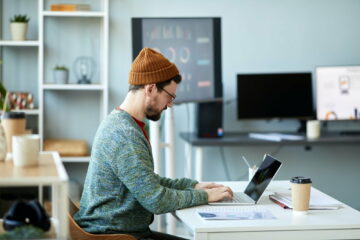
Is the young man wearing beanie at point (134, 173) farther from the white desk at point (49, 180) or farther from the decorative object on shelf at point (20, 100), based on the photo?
the decorative object on shelf at point (20, 100)

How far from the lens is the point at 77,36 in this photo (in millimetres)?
5012

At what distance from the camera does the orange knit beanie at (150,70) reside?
8.70ft

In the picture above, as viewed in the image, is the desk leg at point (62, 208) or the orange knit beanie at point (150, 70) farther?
the orange knit beanie at point (150, 70)

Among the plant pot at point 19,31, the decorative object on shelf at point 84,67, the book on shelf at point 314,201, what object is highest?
the plant pot at point 19,31

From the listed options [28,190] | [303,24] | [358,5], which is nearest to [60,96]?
[28,190]

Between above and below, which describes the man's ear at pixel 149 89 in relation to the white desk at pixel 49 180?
above

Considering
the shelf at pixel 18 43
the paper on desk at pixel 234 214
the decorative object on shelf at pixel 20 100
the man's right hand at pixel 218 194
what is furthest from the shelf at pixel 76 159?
the paper on desk at pixel 234 214

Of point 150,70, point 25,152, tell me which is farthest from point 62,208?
point 150,70

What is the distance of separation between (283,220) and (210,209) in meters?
0.29

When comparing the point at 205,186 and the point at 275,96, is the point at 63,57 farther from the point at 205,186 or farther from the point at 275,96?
the point at 205,186

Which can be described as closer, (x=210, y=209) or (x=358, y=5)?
(x=210, y=209)

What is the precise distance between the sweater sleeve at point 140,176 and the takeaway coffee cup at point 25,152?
41 cm

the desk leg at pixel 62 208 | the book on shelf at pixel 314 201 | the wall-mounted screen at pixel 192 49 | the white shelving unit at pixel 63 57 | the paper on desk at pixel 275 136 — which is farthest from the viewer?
the white shelving unit at pixel 63 57

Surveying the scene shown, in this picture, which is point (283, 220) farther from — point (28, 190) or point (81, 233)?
point (28, 190)
